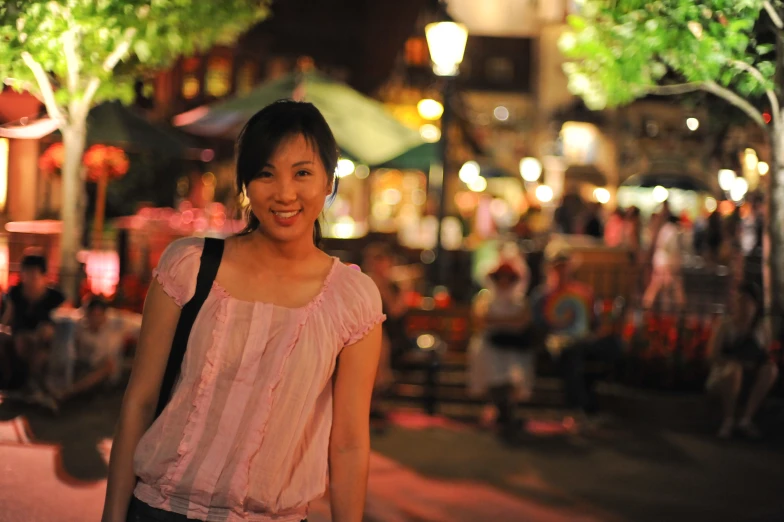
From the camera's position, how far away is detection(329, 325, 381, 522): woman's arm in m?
2.67

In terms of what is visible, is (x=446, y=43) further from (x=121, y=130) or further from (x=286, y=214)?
(x=286, y=214)

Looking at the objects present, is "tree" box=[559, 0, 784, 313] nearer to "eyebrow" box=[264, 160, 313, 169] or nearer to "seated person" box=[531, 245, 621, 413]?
"seated person" box=[531, 245, 621, 413]

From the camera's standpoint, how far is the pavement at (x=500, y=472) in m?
6.75

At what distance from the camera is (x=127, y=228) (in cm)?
1622

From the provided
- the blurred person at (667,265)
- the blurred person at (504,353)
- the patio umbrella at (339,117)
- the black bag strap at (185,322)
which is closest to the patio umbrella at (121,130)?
the patio umbrella at (339,117)

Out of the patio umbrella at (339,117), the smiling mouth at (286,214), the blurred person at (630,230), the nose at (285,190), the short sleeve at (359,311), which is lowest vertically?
the short sleeve at (359,311)

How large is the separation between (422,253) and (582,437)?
7.21 meters

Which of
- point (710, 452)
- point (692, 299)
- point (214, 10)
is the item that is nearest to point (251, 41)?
point (692, 299)

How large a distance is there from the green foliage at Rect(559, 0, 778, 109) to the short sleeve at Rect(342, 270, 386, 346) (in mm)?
6845

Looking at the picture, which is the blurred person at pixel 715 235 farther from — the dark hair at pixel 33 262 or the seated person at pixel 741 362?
the dark hair at pixel 33 262

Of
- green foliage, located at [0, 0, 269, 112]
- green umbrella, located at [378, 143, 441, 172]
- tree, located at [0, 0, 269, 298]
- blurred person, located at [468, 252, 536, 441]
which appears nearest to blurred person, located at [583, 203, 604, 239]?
green umbrella, located at [378, 143, 441, 172]

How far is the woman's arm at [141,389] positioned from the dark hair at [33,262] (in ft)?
23.0

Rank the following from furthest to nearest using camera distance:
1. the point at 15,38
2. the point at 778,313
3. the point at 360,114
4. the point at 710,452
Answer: the point at 360,114 → the point at 778,313 → the point at 710,452 → the point at 15,38

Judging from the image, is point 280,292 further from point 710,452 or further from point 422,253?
point 422,253
